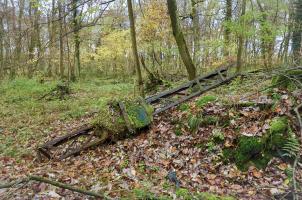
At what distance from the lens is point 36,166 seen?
7.02m

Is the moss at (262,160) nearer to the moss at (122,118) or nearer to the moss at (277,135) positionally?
the moss at (277,135)

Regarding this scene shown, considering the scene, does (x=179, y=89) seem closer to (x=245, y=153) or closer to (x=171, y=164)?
(x=171, y=164)

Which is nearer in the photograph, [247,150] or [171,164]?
[247,150]

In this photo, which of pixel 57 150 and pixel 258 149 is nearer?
pixel 258 149

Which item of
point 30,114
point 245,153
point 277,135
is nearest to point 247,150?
point 245,153

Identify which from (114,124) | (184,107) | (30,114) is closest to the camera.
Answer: (114,124)

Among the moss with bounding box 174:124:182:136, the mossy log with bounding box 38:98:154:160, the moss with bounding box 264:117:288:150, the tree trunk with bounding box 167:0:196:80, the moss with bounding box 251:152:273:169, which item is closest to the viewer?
the moss with bounding box 251:152:273:169

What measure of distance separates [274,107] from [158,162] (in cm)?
261

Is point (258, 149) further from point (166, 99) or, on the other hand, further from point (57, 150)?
point (57, 150)

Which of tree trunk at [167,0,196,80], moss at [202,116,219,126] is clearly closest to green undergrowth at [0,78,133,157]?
tree trunk at [167,0,196,80]

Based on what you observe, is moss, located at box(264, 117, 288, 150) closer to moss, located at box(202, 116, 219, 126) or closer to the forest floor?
the forest floor

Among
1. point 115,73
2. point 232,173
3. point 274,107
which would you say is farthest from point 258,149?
point 115,73

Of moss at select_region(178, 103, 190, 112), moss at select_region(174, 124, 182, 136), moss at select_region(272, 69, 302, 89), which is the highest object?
moss at select_region(272, 69, 302, 89)

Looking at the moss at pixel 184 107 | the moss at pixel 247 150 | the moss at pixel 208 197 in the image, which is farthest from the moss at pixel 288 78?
the moss at pixel 208 197
